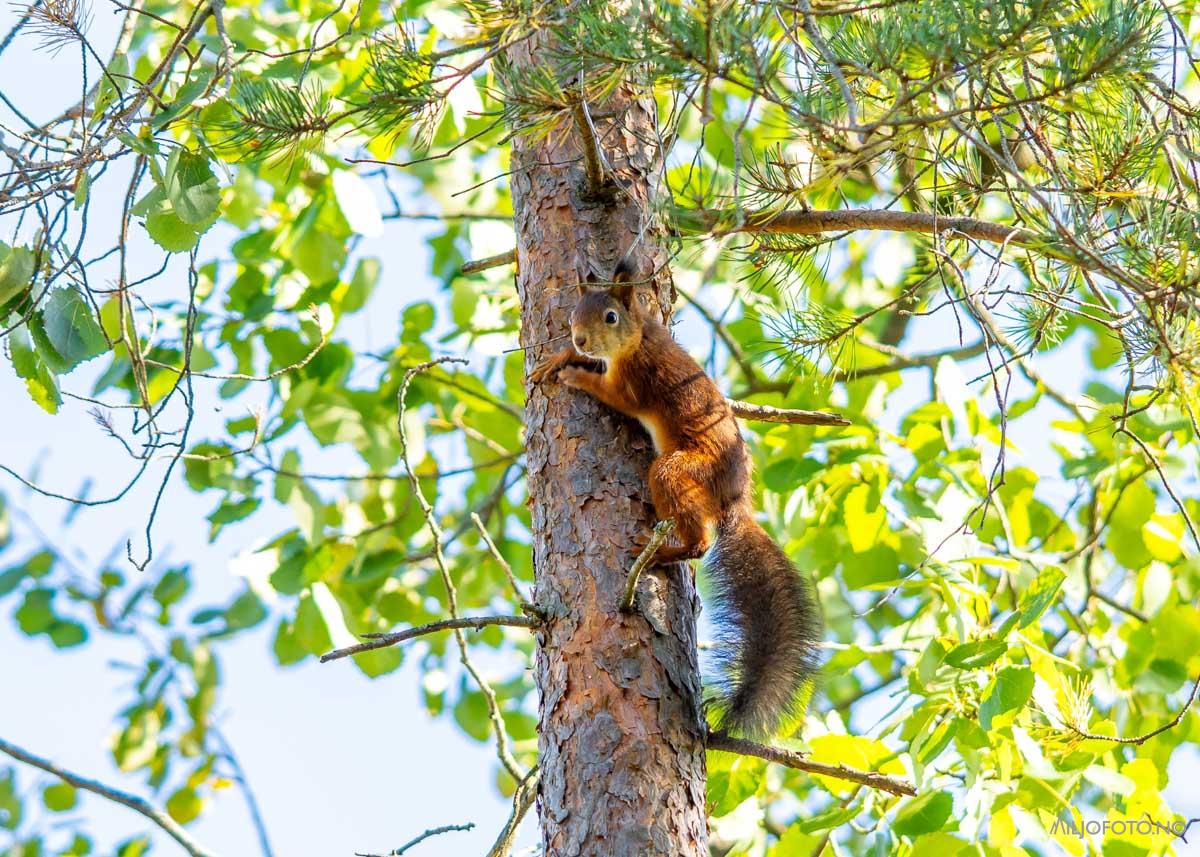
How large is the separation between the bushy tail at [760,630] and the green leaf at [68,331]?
3.89 ft

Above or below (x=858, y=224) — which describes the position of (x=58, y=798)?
above

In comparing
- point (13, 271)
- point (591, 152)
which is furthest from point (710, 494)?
point (13, 271)

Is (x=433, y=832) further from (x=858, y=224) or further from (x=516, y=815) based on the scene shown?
(x=858, y=224)

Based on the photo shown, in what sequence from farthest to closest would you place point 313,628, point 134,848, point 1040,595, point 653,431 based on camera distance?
1. point 134,848
2. point 313,628
3. point 653,431
4. point 1040,595

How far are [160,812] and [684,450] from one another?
1256 millimetres

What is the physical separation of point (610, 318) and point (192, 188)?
98cm

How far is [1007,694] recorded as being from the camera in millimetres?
2082

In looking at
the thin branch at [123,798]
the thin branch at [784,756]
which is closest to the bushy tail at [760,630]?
the thin branch at [784,756]

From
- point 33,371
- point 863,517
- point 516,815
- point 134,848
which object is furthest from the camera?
point 134,848

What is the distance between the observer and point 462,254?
4605 millimetres

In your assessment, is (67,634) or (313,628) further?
(67,634)

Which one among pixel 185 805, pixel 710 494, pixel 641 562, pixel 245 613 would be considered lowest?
pixel 641 562

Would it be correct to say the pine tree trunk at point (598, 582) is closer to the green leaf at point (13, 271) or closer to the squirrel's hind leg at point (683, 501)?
the squirrel's hind leg at point (683, 501)

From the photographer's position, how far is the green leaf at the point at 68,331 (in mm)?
1745
